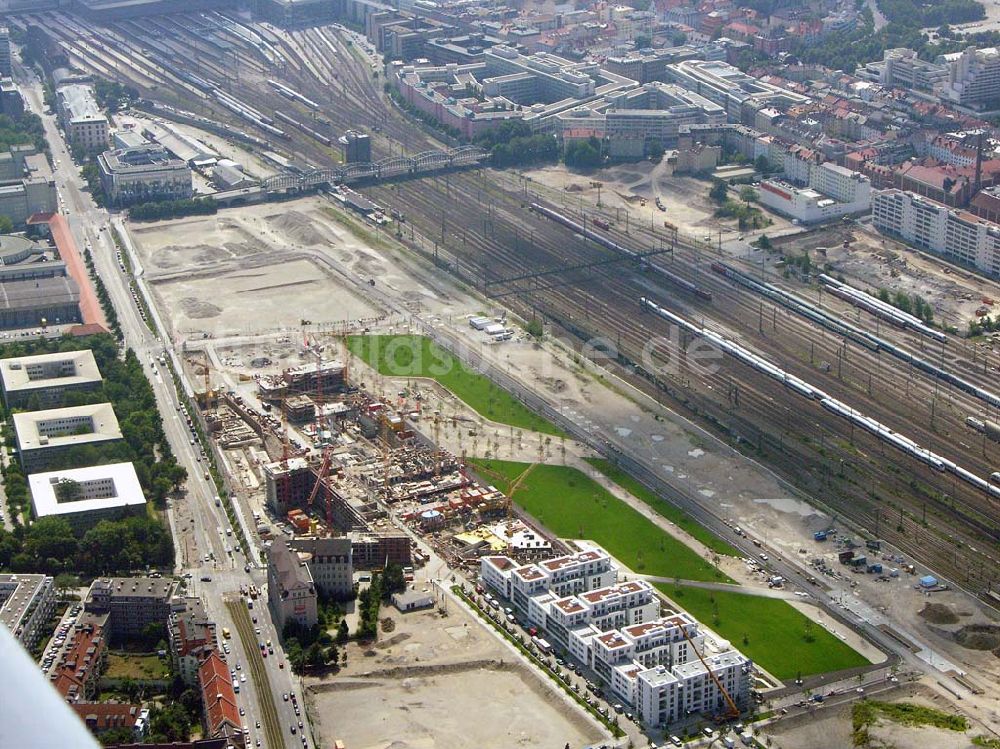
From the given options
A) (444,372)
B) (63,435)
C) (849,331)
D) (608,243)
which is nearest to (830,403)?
(849,331)

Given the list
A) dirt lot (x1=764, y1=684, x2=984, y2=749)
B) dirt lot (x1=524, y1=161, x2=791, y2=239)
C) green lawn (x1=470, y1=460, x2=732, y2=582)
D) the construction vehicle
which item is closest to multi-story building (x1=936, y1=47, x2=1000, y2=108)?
dirt lot (x1=524, y1=161, x2=791, y2=239)

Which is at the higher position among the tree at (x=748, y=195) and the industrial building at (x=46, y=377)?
the tree at (x=748, y=195)

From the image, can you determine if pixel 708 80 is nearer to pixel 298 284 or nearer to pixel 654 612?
pixel 298 284

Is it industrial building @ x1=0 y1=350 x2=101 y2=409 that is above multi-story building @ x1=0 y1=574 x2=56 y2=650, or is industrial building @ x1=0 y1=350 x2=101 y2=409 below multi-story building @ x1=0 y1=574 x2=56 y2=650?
above

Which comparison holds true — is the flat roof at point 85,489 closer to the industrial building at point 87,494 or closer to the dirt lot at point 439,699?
the industrial building at point 87,494

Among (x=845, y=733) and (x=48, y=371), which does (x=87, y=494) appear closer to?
(x=48, y=371)

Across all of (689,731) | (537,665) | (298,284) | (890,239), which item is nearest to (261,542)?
(537,665)

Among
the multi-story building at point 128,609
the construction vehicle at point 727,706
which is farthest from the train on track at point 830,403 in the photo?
the multi-story building at point 128,609

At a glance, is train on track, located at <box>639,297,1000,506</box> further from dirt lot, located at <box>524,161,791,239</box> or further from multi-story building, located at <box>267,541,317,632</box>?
multi-story building, located at <box>267,541,317,632</box>
